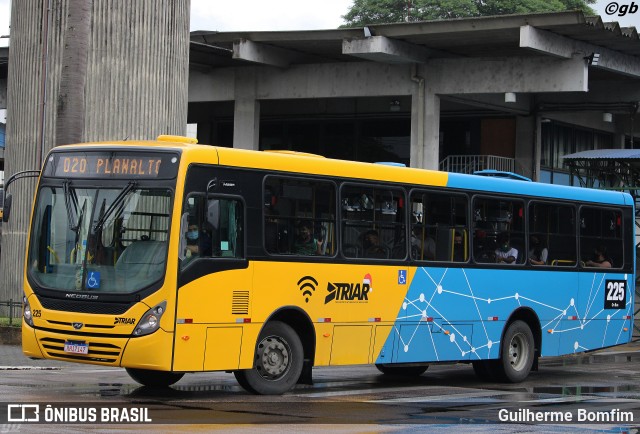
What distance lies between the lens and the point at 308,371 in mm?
16172

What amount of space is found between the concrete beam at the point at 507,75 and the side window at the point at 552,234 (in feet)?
39.0

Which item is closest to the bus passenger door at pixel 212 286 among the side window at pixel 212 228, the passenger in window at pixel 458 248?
the side window at pixel 212 228

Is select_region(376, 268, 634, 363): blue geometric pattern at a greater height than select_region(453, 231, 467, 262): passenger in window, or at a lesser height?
lesser

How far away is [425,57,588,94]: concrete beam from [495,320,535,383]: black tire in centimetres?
1366

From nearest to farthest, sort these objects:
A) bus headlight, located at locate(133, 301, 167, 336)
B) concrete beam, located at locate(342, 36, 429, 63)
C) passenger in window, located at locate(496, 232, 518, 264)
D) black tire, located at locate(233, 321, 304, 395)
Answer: bus headlight, located at locate(133, 301, 167, 336) < black tire, located at locate(233, 321, 304, 395) < passenger in window, located at locate(496, 232, 518, 264) < concrete beam, located at locate(342, 36, 429, 63)

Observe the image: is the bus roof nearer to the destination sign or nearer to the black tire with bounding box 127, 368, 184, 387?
the destination sign

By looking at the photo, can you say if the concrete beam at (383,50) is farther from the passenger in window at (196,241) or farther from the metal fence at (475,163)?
the passenger in window at (196,241)

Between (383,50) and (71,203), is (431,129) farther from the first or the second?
(71,203)

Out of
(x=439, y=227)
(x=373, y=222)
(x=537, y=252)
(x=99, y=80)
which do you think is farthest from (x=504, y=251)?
(x=99, y=80)

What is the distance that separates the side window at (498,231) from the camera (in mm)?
18875

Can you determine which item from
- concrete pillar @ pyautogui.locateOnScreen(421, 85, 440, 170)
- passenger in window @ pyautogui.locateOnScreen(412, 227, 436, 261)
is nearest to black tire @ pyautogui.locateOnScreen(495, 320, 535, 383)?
passenger in window @ pyautogui.locateOnScreen(412, 227, 436, 261)

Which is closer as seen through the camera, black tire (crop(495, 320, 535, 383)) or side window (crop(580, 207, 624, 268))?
black tire (crop(495, 320, 535, 383))

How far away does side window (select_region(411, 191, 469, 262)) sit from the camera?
17703 mm

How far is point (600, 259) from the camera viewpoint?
70.9 feet
